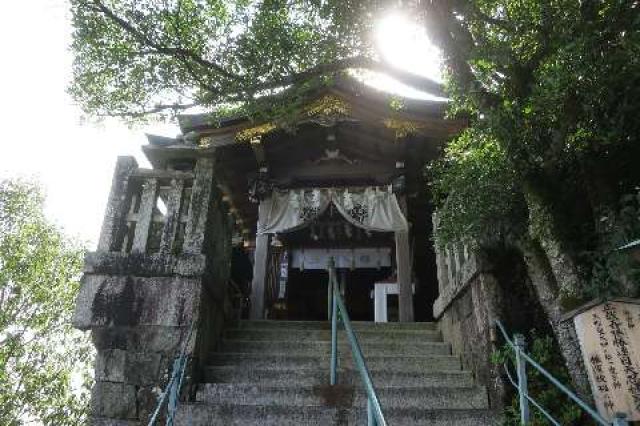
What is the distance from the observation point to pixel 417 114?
782 centimetres

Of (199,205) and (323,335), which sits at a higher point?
(199,205)

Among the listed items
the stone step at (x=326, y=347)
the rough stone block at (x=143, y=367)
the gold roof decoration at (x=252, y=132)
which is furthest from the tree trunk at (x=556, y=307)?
the gold roof decoration at (x=252, y=132)

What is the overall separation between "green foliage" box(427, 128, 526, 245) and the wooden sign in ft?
4.38

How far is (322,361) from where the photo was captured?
17.5 feet

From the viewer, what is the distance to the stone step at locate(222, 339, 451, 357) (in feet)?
18.5

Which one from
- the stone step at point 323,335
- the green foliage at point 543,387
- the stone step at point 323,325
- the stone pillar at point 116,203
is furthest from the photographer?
the stone step at point 323,325

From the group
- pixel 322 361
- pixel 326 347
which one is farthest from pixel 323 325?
pixel 322 361

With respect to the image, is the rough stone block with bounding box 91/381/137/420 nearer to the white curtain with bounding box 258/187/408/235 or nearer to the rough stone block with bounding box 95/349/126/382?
the rough stone block with bounding box 95/349/126/382

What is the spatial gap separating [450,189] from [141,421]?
13.3ft

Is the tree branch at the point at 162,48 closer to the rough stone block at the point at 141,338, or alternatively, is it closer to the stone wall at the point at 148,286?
the stone wall at the point at 148,286

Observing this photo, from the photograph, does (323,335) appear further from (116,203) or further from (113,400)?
(116,203)

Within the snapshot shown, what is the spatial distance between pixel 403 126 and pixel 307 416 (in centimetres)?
546

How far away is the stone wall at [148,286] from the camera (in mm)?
4715

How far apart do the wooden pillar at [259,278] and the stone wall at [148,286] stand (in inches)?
79.2
